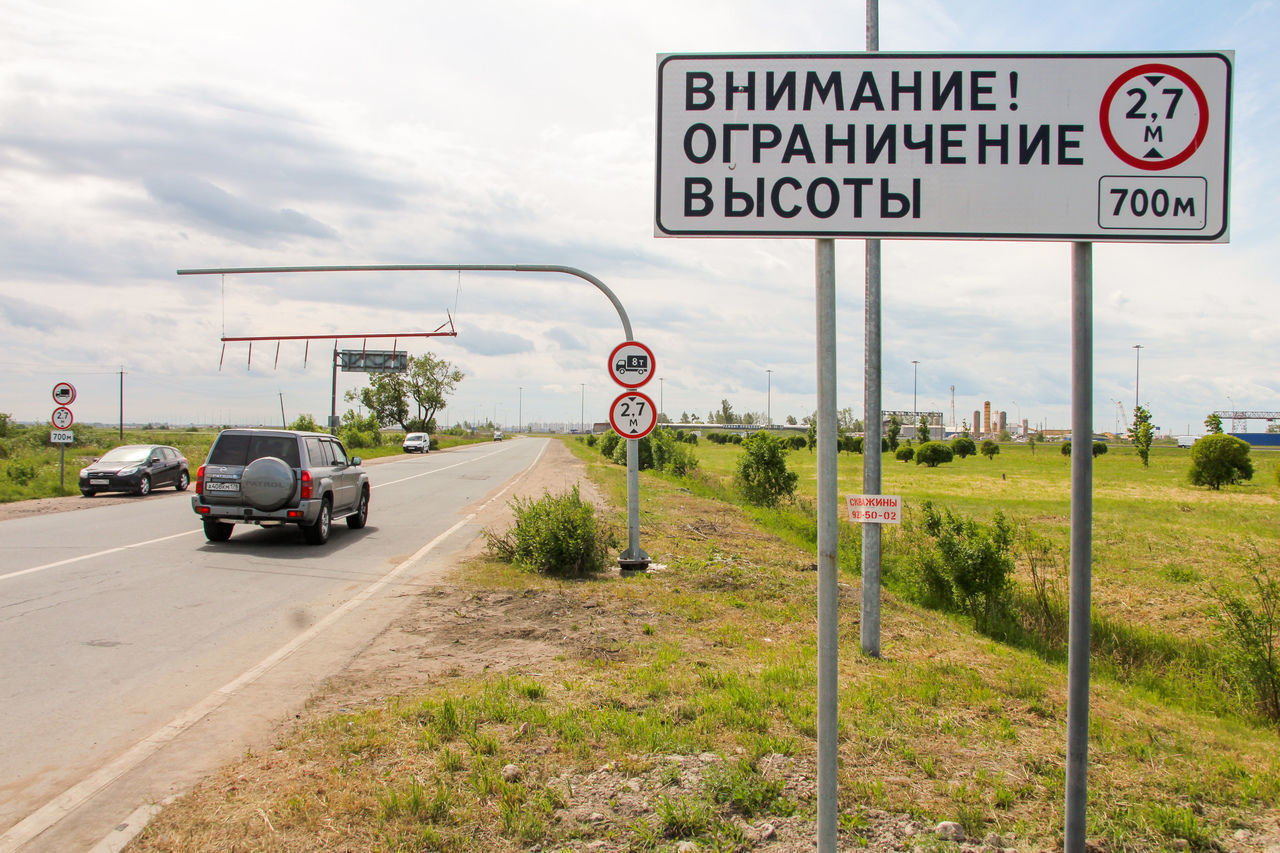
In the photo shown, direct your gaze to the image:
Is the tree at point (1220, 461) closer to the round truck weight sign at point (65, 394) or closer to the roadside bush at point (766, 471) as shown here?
the roadside bush at point (766, 471)

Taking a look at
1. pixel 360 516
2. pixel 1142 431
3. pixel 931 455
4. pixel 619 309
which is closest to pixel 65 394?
pixel 360 516

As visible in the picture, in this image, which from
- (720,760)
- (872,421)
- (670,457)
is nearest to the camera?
(720,760)

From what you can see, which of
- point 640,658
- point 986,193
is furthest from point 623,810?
point 986,193

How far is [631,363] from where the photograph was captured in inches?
422

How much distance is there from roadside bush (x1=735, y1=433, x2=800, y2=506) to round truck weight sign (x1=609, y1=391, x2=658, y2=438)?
41.7 feet

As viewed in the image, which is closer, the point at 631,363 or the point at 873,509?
the point at 873,509

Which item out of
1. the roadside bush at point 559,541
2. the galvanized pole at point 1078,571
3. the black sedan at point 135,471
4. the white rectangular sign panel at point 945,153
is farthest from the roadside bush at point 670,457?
the white rectangular sign panel at point 945,153

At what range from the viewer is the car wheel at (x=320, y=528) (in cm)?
1308

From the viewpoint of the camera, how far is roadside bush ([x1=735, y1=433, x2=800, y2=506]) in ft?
76.0

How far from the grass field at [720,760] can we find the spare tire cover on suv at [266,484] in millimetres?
7357

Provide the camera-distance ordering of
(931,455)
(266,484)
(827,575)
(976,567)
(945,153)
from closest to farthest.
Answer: (827,575) < (945,153) < (976,567) < (266,484) < (931,455)

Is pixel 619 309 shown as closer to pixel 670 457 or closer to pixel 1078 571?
pixel 1078 571

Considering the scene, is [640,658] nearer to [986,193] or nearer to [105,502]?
[986,193]

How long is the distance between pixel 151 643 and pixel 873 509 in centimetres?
635
